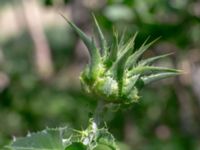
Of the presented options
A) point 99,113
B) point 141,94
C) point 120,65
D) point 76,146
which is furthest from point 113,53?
point 141,94

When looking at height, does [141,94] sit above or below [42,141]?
above

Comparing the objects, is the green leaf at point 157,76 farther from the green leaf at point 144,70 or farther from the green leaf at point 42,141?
the green leaf at point 42,141

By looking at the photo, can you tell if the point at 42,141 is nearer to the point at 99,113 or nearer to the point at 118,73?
the point at 99,113

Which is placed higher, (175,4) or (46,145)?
(175,4)

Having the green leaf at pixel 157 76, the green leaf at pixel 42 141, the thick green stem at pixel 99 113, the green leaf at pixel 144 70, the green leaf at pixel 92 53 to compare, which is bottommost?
the green leaf at pixel 42 141

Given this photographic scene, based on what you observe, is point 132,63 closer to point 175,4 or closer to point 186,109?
point 175,4

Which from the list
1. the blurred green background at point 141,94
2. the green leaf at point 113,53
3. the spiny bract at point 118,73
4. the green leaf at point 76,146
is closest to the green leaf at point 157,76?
the spiny bract at point 118,73

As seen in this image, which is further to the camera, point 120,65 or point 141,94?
point 141,94

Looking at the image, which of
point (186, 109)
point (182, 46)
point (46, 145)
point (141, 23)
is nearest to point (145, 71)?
point (46, 145)
